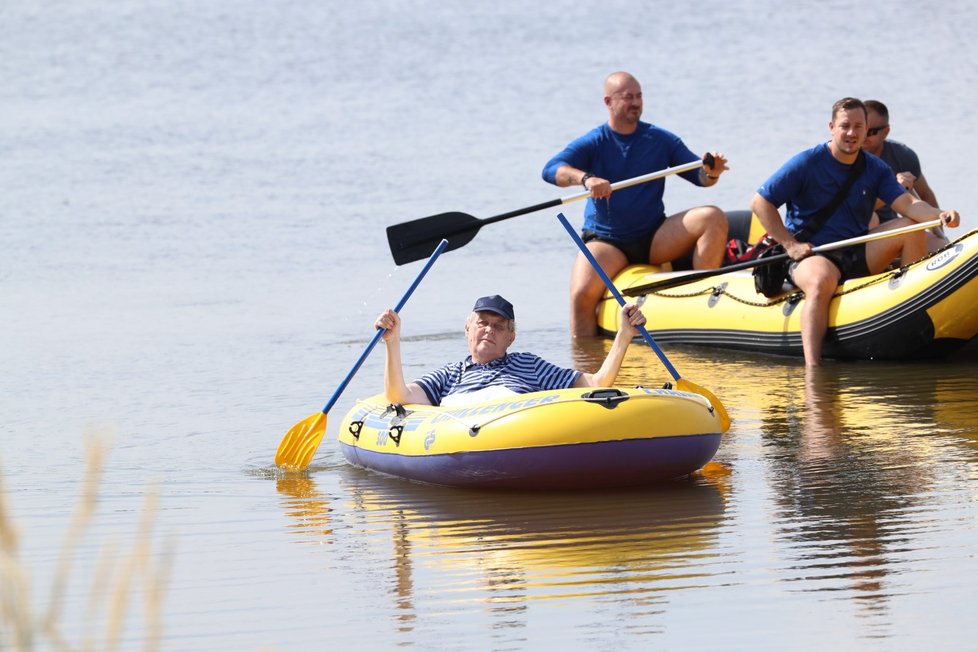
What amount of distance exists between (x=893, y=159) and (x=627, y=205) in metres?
1.69

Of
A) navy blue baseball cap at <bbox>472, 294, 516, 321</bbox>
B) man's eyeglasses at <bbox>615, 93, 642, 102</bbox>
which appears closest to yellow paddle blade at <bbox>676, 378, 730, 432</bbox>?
navy blue baseball cap at <bbox>472, 294, 516, 321</bbox>

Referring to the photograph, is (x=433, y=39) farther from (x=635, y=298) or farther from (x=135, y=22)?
(x=635, y=298)

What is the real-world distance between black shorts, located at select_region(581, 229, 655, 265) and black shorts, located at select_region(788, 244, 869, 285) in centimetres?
145

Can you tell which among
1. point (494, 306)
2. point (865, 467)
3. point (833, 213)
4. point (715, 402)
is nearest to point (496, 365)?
point (494, 306)

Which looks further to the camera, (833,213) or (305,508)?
(833,213)

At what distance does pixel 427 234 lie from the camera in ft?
29.4

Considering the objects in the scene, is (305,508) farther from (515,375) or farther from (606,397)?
(606,397)

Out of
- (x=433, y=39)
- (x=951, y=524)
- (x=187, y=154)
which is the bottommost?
(x=951, y=524)

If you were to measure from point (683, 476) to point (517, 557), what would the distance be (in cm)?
139

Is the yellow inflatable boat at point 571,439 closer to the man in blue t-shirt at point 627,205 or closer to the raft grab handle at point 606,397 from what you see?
the raft grab handle at point 606,397

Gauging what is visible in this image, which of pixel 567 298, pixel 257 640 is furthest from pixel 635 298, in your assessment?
pixel 257 640

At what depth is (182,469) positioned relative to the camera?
302 inches

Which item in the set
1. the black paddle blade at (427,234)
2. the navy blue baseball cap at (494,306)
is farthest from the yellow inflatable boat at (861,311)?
the navy blue baseball cap at (494,306)

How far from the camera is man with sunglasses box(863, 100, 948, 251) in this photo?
10203mm
